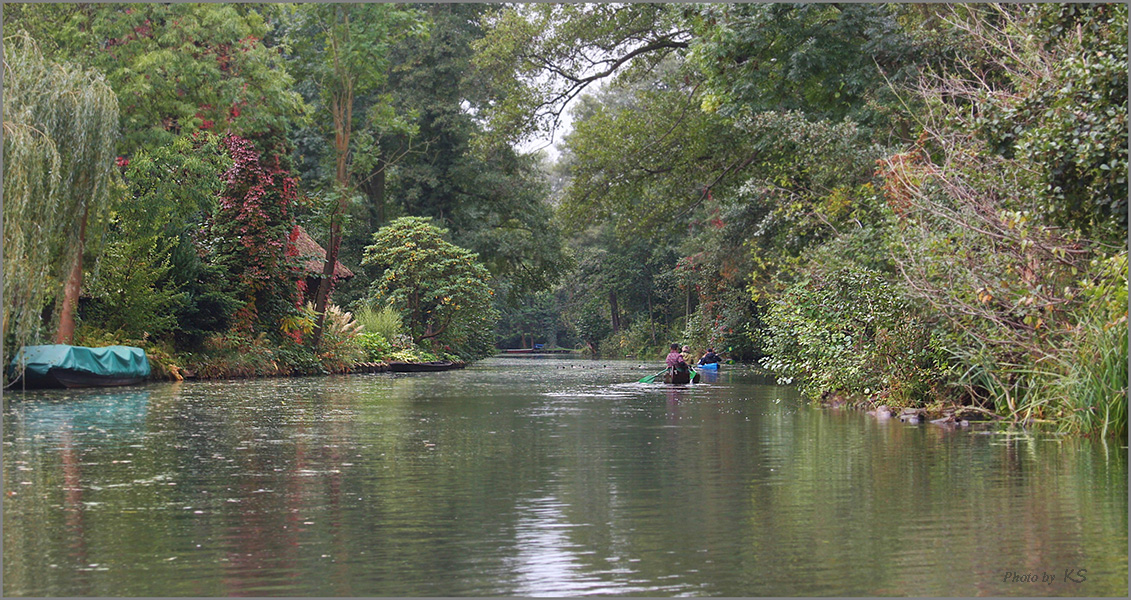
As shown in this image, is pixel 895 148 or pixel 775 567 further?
pixel 895 148

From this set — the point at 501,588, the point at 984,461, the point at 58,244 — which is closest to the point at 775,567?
the point at 501,588

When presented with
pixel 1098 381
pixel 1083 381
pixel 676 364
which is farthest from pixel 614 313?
pixel 1098 381

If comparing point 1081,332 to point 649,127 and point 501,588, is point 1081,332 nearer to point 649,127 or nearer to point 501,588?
point 501,588

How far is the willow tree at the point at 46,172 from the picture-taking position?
1703cm

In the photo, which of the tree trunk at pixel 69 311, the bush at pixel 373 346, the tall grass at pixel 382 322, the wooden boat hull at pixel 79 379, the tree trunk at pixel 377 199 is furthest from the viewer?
the tree trunk at pixel 377 199

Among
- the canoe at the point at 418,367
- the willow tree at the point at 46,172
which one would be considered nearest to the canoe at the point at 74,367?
the willow tree at the point at 46,172

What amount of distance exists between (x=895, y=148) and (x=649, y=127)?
28.8 feet

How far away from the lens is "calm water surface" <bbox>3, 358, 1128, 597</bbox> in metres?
6.00

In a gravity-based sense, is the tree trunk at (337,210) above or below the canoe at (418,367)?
above

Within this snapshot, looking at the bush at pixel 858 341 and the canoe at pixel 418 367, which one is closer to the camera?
the bush at pixel 858 341

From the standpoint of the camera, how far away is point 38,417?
52.1 feet

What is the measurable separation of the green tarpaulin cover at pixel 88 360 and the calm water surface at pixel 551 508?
21.1 feet

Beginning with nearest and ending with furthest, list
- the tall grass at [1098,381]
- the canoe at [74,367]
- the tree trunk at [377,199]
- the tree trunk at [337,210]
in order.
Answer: the tall grass at [1098,381]
the canoe at [74,367]
the tree trunk at [337,210]
the tree trunk at [377,199]

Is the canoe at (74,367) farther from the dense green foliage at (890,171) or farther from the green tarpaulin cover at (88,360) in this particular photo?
the dense green foliage at (890,171)
